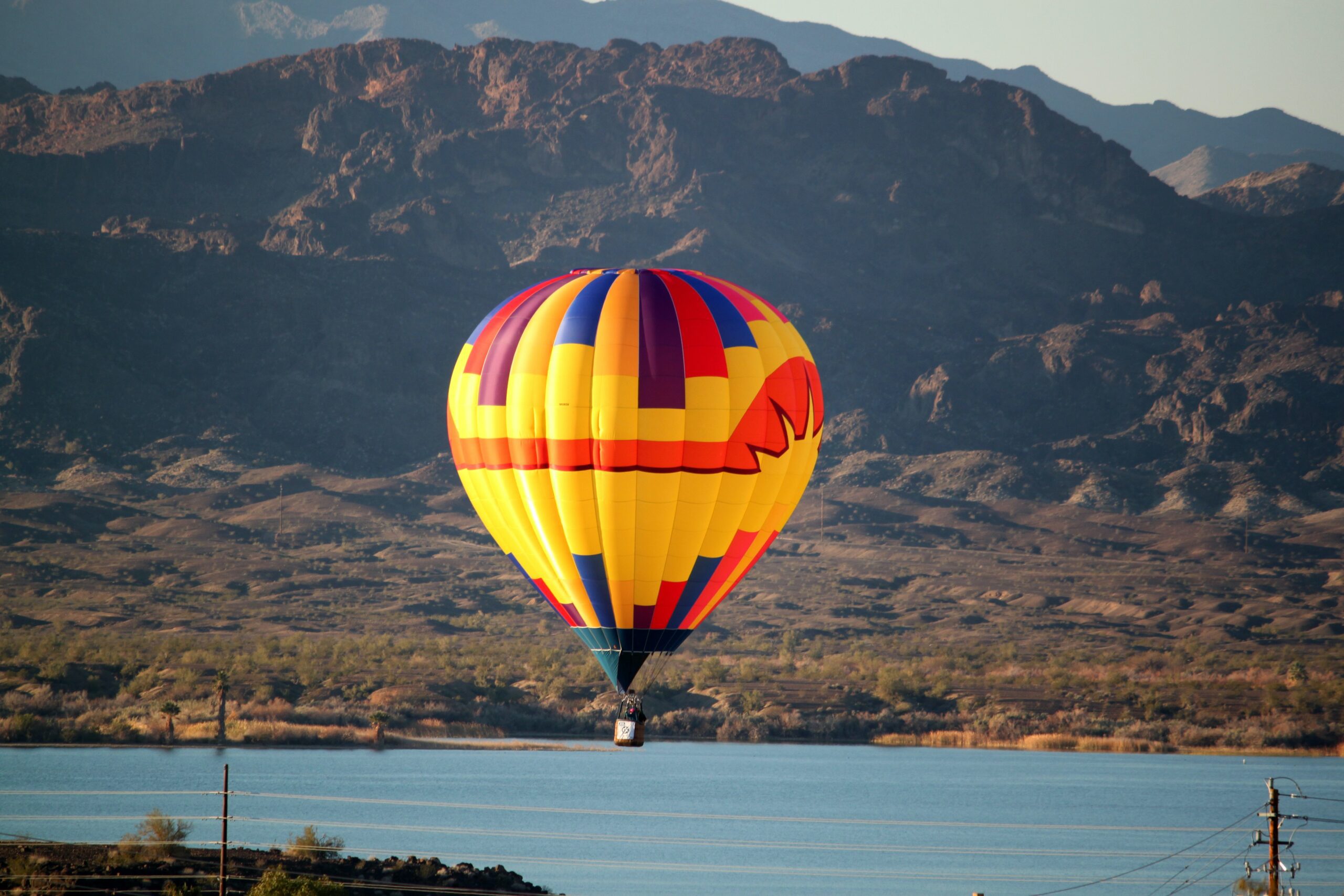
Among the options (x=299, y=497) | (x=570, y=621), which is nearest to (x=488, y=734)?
(x=570, y=621)

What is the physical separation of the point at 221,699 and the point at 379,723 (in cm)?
556

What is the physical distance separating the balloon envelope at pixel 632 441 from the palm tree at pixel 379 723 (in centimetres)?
3611

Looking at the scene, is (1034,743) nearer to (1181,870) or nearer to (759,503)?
(1181,870)

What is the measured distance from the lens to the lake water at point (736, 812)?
45.0 m

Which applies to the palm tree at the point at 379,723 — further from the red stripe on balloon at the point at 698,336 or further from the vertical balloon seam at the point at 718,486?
the red stripe on balloon at the point at 698,336

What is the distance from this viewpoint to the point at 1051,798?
60.2 metres

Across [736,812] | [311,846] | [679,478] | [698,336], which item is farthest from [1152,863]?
[698,336]

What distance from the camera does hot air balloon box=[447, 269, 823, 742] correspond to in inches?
1236

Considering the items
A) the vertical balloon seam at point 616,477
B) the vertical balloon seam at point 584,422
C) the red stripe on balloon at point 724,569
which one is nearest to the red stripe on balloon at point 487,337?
the vertical balloon seam at point 584,422

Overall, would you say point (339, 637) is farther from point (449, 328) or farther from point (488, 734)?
point (449, 328)

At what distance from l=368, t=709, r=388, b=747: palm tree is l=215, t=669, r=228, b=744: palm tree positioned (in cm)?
531

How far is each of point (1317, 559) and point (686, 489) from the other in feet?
425

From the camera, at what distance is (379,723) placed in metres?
68.2

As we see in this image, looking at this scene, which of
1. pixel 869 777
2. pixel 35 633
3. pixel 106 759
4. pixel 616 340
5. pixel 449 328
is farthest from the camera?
pixel 449 328
